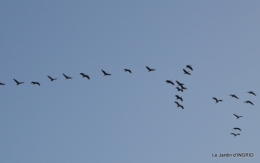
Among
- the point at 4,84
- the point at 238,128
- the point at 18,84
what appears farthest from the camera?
the point at 238,128

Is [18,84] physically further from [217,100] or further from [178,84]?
[217,100]

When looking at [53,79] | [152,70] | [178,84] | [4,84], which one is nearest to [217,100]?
[178,84]

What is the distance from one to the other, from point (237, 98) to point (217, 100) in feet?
16.4

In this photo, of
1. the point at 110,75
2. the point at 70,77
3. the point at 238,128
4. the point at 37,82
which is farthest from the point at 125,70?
the point at 238,128

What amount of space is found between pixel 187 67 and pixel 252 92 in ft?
62.7

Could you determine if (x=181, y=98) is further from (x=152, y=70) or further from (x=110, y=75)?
(x=110, y=75)

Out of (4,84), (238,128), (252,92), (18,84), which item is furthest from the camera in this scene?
(238,128)

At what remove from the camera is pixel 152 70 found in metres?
112

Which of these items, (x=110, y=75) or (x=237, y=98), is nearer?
(x=110, y=75)

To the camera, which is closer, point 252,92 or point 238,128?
point 252,92

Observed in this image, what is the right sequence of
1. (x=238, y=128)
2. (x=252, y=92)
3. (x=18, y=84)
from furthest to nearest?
(x=238, y=128) < (x=252, y=92) < (x=18, y=84)

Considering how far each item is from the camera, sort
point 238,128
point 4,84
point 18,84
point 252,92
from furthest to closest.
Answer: point 238,128 → point 252,92 → point 18,84 → point 4,84

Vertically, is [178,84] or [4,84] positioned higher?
[178,84]

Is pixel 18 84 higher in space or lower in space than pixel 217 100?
lower
